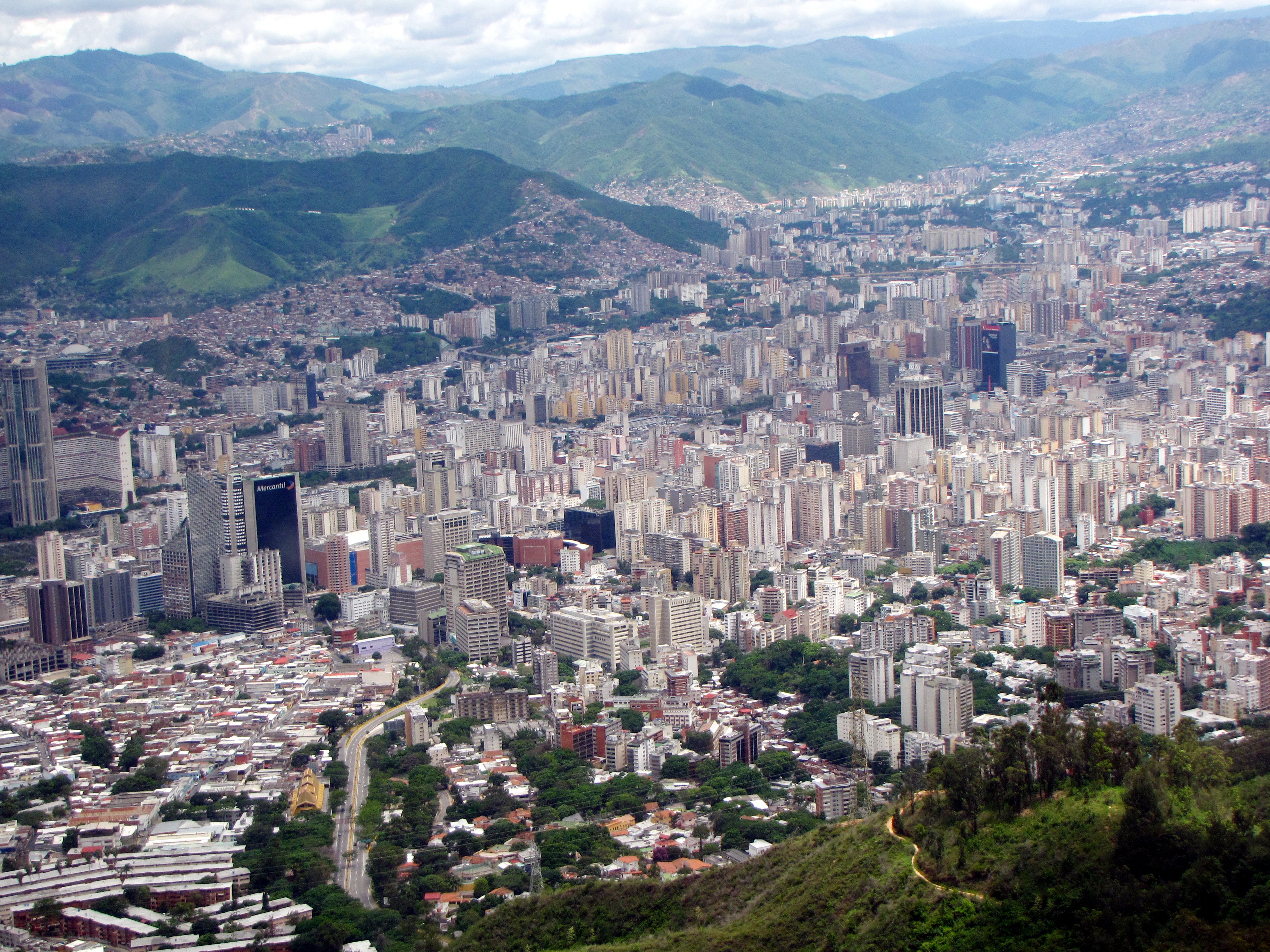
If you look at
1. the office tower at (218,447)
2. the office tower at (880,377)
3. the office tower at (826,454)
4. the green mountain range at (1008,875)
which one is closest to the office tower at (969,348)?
the office tower at (880,377)

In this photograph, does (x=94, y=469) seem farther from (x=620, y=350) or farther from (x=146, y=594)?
(x=620, y=350)

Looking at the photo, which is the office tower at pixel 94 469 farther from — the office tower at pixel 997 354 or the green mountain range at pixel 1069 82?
the green mountain range at pixel 1069 82

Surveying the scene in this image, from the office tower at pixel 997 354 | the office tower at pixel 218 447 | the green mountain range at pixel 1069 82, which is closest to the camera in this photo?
the office tower at pixel 218 447

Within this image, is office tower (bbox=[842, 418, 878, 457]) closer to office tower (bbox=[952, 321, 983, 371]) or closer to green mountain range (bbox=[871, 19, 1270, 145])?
office tower (bbox=[952, 321, 983, 371])

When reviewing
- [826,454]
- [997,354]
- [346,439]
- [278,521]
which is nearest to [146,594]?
[278,521]

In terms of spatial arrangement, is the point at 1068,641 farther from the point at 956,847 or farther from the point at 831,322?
the point at 831,322

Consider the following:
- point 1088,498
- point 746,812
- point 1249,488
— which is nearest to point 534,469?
point 1088,498

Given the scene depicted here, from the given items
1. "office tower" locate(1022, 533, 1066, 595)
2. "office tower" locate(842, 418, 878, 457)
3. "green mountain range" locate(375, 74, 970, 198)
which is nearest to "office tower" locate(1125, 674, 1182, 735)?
"office tower" locate(1022, 533, 1066, 595)
